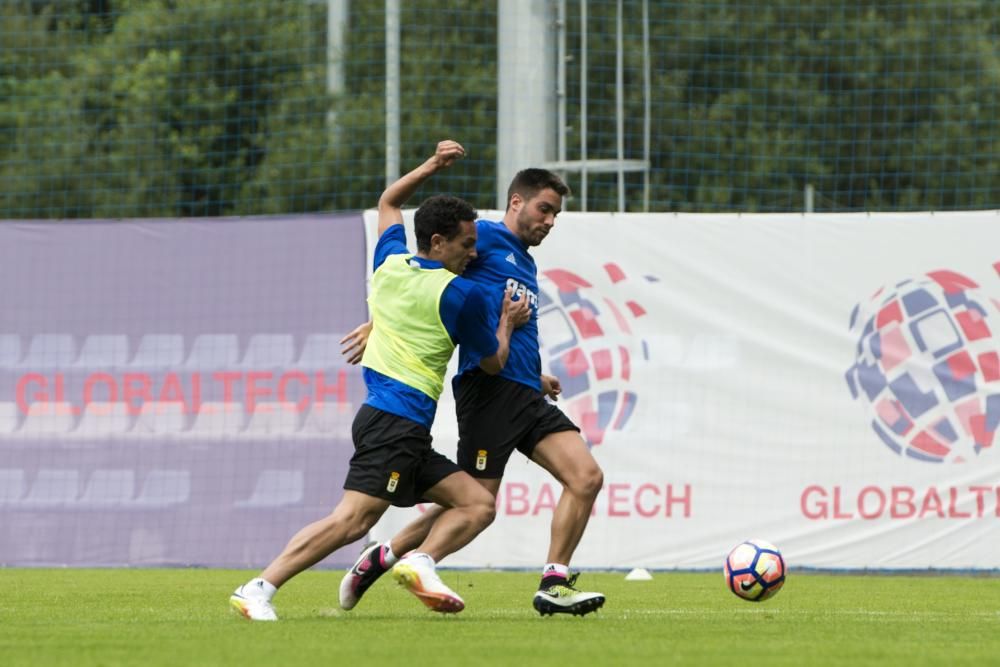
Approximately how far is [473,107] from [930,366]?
41.2 ft

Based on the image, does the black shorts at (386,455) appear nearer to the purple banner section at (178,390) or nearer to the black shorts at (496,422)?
the black shorts at (496,422)

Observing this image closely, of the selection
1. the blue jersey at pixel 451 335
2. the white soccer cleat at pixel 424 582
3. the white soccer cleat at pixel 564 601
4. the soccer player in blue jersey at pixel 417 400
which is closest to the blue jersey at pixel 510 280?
the soccer player in blue jersey at pixel 417 400

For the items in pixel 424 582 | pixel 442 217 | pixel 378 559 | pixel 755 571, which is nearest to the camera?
pixel 424 582

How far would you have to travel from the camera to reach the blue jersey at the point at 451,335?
7.84 m

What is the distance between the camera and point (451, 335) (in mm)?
7961

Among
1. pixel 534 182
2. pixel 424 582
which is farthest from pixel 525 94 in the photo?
pixel 424 582

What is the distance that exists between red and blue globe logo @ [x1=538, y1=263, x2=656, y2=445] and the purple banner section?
1.48 m

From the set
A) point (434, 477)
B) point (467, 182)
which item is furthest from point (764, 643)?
point (467, 182)

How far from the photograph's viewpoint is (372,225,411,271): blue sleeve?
8.19m

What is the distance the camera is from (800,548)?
13.3m

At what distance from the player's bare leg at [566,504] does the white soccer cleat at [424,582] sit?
1.89ft

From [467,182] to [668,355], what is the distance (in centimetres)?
1059

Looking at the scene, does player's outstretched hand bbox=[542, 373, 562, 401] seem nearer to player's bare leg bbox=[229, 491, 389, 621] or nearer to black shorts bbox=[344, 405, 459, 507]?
black shorts bbox=[344, 405, 459, 507]

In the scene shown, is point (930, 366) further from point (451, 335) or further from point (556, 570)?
point (451, 335)
